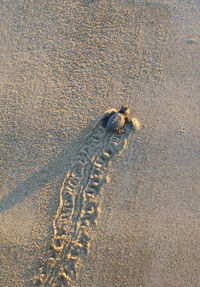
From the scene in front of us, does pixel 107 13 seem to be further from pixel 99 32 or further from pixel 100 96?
pixel 100 96

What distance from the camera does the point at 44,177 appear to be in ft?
11.0

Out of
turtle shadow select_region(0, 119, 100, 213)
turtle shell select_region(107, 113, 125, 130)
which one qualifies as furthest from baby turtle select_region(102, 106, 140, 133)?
turtle shadow select_region(0, 119, 100, 213)

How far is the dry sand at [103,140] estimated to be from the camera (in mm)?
3260

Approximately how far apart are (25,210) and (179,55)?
3.04m

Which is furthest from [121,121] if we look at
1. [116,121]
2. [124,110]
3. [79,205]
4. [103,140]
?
[79,205]

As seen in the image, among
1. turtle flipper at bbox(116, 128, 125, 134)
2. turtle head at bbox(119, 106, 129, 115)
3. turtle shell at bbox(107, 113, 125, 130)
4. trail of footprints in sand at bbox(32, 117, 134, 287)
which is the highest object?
turtle head at bbox(119, 106, 129, 115)

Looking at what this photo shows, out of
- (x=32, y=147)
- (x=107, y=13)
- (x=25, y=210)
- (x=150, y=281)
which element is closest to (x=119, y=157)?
(x=32, y=147)

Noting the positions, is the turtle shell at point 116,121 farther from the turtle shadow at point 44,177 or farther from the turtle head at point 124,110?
the turtle shadow at point 44,177

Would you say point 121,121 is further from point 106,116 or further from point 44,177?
point 44,177

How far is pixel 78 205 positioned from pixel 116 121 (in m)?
1.23

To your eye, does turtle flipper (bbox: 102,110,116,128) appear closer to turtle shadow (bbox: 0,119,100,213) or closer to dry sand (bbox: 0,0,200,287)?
dry sand (bbox: 0,0,200,287)

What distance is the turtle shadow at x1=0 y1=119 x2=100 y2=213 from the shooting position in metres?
3.32

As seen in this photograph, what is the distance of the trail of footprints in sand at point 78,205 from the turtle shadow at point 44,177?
10 cm

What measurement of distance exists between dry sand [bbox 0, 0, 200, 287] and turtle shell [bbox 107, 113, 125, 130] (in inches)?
8.1
